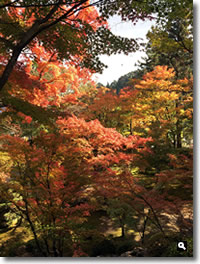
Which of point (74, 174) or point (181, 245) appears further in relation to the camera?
point (74, 174)

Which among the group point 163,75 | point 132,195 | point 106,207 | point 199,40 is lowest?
point 106,207

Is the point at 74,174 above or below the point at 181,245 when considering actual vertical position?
above

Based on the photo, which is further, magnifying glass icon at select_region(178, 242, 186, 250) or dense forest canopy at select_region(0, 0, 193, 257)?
dense forest canopy at select_region(0, 0, 193, 257)

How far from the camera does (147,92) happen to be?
278 inches

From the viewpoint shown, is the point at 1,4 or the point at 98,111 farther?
the point at 98,111

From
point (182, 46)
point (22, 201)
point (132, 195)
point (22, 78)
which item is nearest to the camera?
point (132, 195)

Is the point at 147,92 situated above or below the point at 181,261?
above

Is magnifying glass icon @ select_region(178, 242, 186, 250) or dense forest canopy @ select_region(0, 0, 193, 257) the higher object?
dense forest canopy @ select_region(0, 0, 193, 257)

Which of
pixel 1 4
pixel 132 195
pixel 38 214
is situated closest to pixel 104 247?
pixel 132 195

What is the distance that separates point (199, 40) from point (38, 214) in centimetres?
356

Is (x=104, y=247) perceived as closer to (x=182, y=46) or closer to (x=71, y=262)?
(x=71, y=262)

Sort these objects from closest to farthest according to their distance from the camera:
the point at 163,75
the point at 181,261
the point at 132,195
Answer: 1. the point at 181,261
2. the point at 132,195
3. the point at 163,75

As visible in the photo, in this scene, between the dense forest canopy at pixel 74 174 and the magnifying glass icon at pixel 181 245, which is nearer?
the magnifying glass icon at pixel 181 245

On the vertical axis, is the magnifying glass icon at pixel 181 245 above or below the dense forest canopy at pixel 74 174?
below
